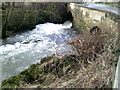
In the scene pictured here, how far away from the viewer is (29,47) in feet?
25.3

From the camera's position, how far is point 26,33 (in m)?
10.1

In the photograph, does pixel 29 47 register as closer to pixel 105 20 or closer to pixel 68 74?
pixel 105 20

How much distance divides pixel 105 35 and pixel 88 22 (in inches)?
95.4

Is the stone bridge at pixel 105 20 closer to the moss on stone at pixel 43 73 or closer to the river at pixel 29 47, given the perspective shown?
the moss on stone at pixel 43 73

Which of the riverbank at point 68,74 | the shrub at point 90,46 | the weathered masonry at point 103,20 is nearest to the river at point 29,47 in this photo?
the shrub at point 90,46

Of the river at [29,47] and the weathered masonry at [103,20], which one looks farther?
the river at [29,47]

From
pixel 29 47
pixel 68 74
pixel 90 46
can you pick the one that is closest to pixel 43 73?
pixel 68 74

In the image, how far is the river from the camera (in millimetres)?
5760

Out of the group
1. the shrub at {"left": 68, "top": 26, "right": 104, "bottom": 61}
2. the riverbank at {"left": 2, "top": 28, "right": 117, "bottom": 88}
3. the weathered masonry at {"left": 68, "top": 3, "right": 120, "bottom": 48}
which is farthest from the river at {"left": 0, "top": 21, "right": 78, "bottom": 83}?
the weathered masonry at {"left": 68, "top": 3, "right": 120, "bottom": 48}

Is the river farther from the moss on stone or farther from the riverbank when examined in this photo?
the riverbank

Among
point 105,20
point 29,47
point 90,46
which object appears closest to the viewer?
point 90,46

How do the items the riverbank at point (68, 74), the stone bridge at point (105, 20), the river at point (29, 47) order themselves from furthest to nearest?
1. the river at point (29, 47)
2. the stone bridge at point (105, 20)
3. the riverbank at point (68, 74)

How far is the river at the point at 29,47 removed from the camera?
227 inches

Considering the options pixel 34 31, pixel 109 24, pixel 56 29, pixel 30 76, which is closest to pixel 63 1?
pixel 56 29
